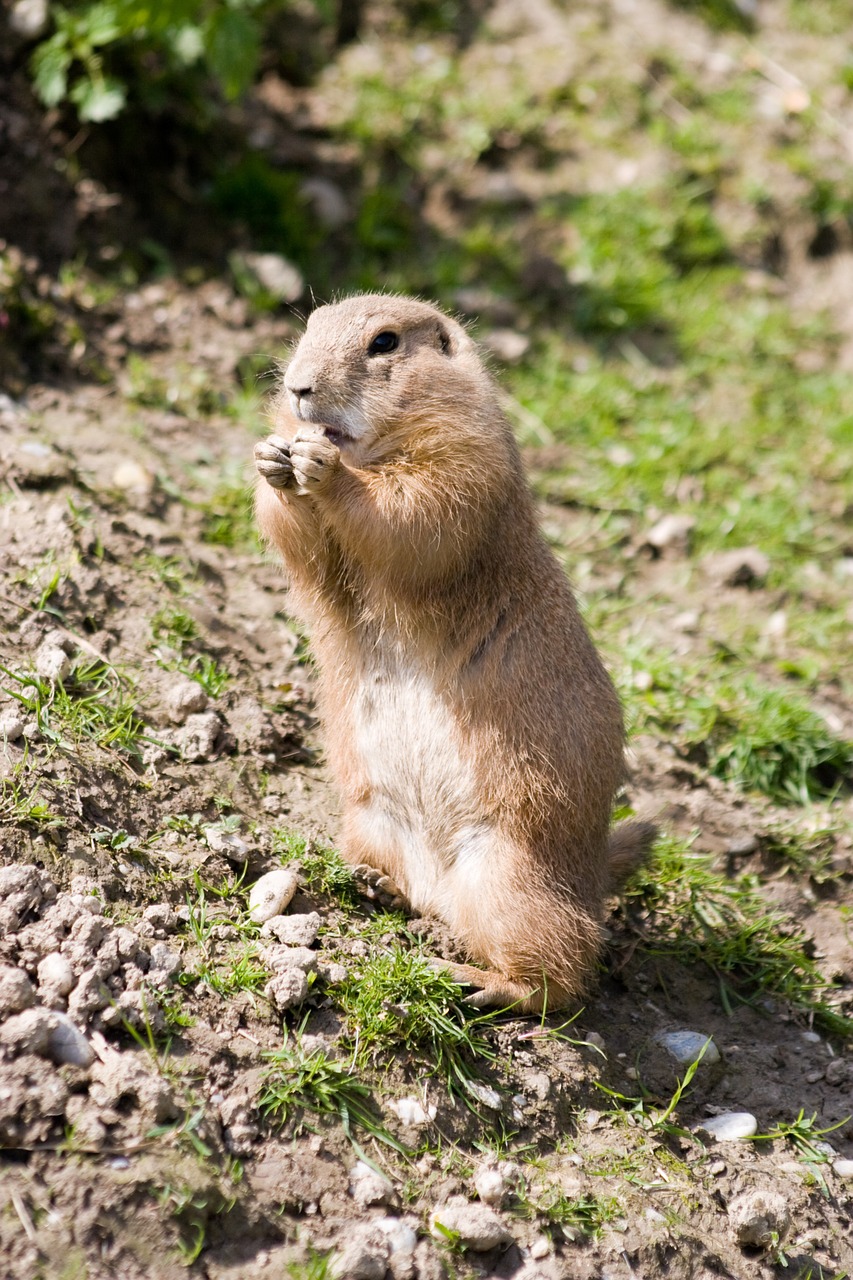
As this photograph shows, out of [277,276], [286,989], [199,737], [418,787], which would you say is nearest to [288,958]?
[286,989]

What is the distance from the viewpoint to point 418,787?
4160 millimetres

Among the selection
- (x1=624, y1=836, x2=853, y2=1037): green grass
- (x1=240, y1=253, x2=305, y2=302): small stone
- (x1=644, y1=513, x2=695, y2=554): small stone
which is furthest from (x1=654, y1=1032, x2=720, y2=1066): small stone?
(x1=240, y1=253, x2=305, y2=302): small stone

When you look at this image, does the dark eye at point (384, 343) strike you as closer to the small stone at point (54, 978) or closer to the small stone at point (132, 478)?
the small stone at point (132, 478)

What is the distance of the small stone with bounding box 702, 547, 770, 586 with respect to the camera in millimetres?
6328

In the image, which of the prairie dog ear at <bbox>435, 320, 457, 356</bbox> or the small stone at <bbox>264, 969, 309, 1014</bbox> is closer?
the small stone at <bbox>264, 969, 309, 1014</bbox>

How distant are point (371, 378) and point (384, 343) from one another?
17 centimetres

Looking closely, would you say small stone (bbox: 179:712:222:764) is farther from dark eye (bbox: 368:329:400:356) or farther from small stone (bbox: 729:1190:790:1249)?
small stone (bbox: 729:1190:790:1249)

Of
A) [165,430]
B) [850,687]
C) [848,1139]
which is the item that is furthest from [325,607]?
[850,687]

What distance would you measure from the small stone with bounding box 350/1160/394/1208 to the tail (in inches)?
57.1

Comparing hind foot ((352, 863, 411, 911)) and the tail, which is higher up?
the tail

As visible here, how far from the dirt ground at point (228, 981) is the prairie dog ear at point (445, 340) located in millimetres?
1363

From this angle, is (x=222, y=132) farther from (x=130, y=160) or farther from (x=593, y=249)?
(x=593, y=249)

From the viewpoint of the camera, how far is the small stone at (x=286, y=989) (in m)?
3.51

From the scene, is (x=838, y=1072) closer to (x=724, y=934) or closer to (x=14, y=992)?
(x=724, y=934)
